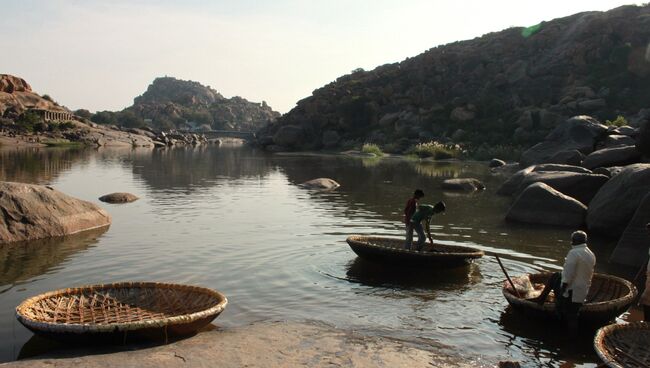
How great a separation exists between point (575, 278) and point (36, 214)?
16.7 m

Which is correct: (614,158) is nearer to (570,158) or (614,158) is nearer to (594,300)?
(570,158)

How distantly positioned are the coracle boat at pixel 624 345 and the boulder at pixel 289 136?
4054 inches

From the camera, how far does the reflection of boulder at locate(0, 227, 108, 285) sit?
16109 millimetres

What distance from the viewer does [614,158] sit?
1280 inches

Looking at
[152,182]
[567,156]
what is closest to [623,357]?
[567,156]

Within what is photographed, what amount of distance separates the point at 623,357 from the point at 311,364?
5.01 m

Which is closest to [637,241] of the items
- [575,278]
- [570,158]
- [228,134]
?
[575,278]

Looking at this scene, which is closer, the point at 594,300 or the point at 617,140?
the point at 594,300

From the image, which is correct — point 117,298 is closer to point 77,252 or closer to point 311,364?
point 311,364

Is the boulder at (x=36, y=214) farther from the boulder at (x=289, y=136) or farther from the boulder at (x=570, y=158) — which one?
the boulder at (x=289, y=136)

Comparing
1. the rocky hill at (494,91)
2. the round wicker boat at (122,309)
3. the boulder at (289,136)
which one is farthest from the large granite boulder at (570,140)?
the boulder at (289,136)

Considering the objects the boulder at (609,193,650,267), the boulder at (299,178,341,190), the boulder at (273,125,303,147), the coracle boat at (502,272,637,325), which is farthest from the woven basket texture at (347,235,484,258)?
the boulder at (273,125,303,147)

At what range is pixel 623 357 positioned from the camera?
32.5ft

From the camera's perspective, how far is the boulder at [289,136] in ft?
370
